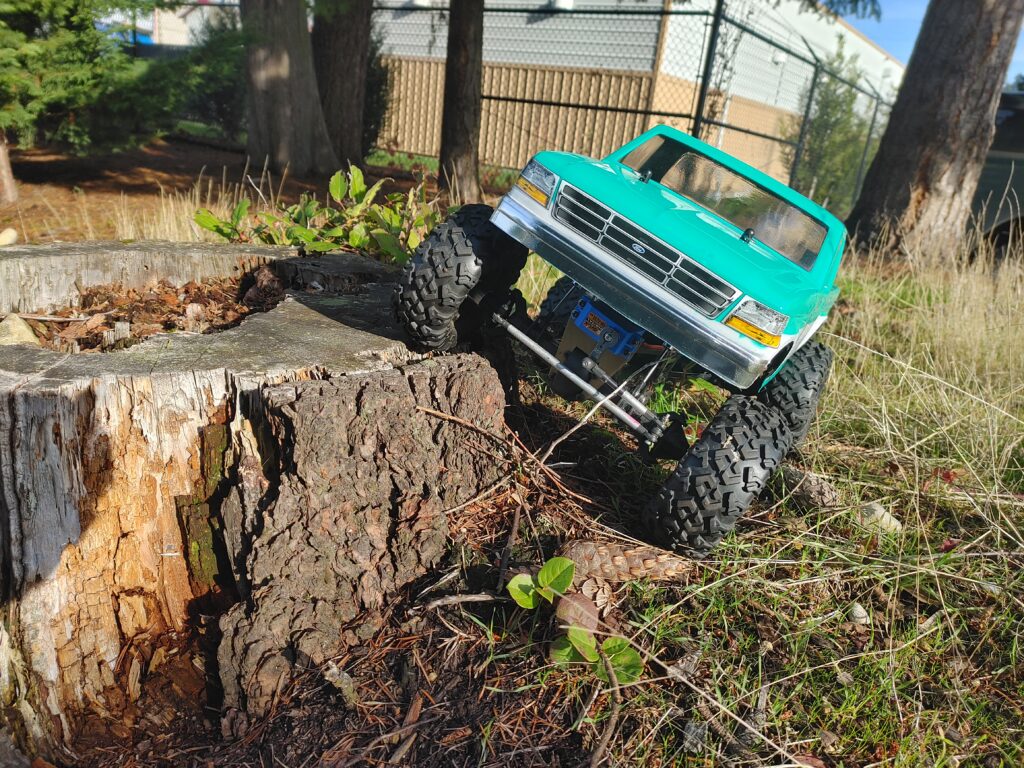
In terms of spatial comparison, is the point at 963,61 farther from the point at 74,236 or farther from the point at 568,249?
the point at 74,236

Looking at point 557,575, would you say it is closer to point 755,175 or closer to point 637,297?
point 637,297

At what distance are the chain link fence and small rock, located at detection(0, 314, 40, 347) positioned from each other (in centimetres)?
1136

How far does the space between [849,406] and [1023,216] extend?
19.5 ft

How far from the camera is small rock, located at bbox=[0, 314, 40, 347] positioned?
270cm

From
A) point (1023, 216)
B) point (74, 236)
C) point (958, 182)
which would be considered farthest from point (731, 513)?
point (1023, 216)

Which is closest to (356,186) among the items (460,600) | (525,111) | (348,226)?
(348,226)

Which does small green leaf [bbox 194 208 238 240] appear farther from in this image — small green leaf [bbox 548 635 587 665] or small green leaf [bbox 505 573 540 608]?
small green leaf [bbox 548 635 587 665]

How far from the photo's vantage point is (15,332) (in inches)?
108

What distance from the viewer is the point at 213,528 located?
236 cm

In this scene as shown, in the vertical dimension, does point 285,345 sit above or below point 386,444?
above

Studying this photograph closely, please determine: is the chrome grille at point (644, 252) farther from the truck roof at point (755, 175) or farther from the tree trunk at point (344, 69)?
the tree trunk at point (344, 69)

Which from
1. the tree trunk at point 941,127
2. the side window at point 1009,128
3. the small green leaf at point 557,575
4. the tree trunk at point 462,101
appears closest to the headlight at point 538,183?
the small green leaf at point 557,575

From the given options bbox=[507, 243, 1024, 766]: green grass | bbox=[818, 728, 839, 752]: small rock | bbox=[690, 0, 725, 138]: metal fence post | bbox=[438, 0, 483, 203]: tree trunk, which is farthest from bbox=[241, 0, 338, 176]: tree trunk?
bbox=[818, 728, 839, 752]: small rock

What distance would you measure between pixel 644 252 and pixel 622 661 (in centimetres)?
130
